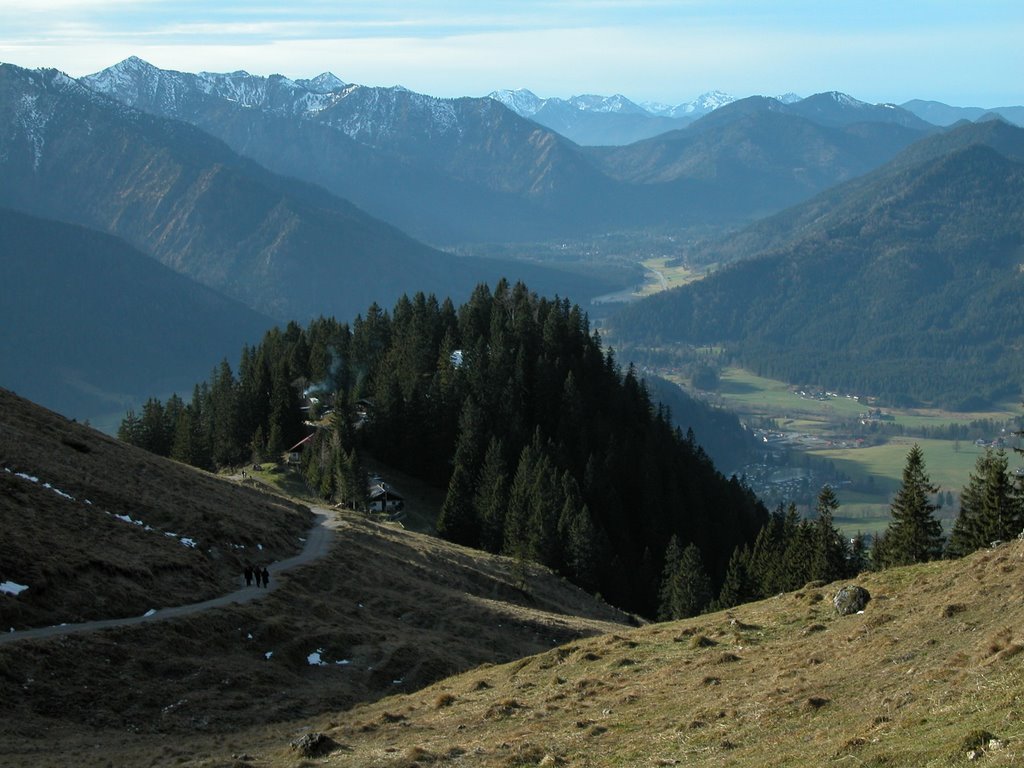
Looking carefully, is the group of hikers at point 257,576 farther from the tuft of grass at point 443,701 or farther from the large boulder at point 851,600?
the large boulder at point 851,600

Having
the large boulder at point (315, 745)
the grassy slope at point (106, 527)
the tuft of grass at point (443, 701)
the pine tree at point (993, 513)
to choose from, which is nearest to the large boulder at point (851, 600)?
the tuft of grass at point (443, 701)

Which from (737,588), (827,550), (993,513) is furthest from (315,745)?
(737,588)

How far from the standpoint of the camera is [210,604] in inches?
1809

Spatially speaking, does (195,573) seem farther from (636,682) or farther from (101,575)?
(636,682)

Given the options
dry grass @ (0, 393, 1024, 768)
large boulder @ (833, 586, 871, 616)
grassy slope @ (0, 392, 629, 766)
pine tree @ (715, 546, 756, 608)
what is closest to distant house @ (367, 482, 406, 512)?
grassy slope @ (0, 392, 629, 766)

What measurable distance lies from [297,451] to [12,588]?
7676 centimetres

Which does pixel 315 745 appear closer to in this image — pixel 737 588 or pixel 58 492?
pixel 58 492

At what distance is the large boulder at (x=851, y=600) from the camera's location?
3728 centimetres

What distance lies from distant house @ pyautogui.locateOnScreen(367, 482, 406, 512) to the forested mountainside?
136 inches

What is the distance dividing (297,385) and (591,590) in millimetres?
49798

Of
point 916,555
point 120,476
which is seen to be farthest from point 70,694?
point 916,555

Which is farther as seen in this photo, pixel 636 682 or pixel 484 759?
pixel 636 682

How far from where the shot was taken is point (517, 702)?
3309 centimetres

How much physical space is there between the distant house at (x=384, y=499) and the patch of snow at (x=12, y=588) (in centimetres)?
5832
